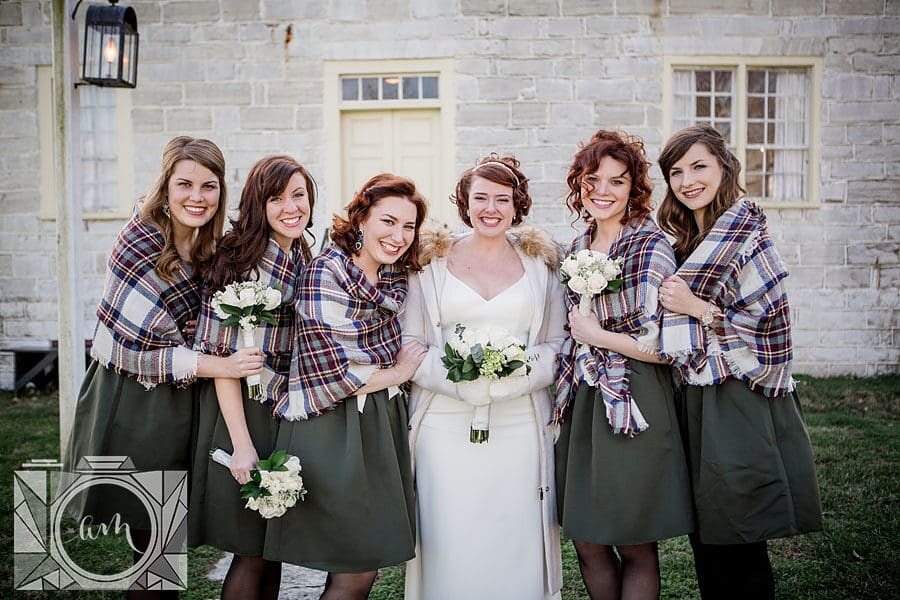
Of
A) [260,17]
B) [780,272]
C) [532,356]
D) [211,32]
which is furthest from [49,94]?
[780,272]

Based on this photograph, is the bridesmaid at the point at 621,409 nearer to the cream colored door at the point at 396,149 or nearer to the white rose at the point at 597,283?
the white rose at the point at 597,283

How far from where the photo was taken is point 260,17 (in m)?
8.84

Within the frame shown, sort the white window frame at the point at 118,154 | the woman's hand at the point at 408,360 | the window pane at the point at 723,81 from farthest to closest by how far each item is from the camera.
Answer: the window pane at the point at 723,81 < the white window frame at the point at 118,154 < the woman's hand at the point at 408,360

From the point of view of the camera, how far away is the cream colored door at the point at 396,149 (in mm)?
9062

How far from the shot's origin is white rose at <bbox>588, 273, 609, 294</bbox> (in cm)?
310

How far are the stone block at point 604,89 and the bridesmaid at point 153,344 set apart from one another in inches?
251

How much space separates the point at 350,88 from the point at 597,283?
6.66 metres

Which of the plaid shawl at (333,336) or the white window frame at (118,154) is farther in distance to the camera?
the white window frame at (118,154)

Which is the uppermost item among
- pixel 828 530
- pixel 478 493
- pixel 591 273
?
pixel 591 273

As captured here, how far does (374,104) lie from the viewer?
894cm

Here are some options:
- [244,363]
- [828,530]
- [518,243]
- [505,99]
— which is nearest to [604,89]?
[505,99]

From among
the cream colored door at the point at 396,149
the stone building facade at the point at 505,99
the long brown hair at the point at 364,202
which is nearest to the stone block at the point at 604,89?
the stone building facade at the point at 505,99

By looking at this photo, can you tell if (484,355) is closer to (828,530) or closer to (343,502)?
(343,502)

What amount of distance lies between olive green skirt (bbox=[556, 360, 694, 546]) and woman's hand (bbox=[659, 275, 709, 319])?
29 centimetres
